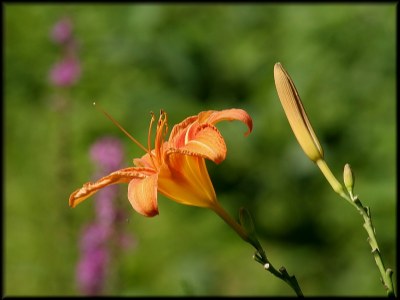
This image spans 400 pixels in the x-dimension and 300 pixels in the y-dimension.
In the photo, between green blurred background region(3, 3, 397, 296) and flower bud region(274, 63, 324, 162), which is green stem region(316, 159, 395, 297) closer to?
flower bud region(274, 63, 324, 162)

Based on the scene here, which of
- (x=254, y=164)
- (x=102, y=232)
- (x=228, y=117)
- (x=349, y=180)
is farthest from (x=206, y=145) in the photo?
(x=254, y=164)

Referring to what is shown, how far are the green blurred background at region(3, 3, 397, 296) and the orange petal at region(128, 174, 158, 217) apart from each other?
59.6 inches

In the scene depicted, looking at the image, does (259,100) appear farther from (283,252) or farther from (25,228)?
(25,228)

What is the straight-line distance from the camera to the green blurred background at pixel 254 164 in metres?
2.71

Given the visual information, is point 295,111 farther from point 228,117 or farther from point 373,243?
point 373,243

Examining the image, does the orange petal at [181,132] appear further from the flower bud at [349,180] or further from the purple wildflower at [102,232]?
the purple wildflower at [102,232]

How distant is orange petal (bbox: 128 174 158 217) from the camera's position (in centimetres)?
96

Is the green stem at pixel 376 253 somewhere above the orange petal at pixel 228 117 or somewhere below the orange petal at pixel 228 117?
below

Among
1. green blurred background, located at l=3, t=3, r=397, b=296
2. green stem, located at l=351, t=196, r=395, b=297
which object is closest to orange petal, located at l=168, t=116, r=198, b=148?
green stem, located at l=351, t=196, r=395, b=297

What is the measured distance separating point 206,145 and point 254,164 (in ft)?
6.40

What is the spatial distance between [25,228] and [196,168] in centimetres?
223

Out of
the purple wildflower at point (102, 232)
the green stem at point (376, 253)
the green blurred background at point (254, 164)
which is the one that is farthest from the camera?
the green blurred background at point (254, 164)

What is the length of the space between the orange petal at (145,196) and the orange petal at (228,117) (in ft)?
0.37

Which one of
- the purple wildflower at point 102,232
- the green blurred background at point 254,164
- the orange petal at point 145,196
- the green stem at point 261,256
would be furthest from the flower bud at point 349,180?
the green blurred background at point 254,164
